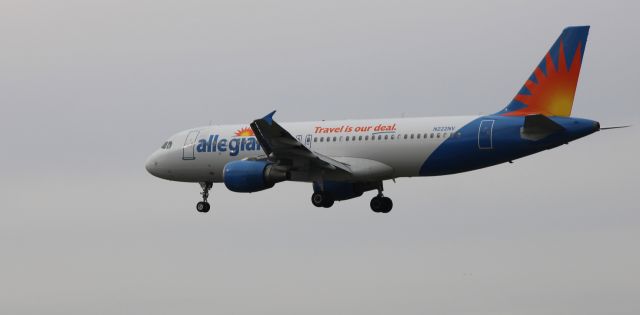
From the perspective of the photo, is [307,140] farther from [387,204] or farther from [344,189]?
[387,204]

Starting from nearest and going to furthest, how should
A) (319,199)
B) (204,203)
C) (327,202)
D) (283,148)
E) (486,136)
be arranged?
1. (486,136)
2. (283,148)
3. (319,199)
4. (327,202)
5. (204,203)

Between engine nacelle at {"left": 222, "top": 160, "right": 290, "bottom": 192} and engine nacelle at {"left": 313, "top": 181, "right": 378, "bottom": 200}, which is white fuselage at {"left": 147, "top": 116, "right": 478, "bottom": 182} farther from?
engine nacelle at {"left": 313, "top": 181, "right": 378, "bottom": 200}

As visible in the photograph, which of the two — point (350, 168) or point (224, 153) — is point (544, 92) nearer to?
point (350, 168)

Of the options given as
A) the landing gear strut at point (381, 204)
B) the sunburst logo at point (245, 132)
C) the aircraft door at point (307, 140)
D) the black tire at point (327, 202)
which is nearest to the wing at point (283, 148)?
the aircraft door at point (307, 140)

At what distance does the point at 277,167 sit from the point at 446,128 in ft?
24.1

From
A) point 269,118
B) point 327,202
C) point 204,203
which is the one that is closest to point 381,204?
point 327,202

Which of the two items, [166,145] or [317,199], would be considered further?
[166,145]

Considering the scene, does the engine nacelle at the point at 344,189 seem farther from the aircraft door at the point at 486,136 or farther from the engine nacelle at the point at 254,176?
the aircraft door at the point at 486,136

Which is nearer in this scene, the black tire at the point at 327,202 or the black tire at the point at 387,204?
the black tire at the point at 327,202

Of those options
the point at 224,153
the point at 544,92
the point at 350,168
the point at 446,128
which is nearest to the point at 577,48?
the point at 544,92

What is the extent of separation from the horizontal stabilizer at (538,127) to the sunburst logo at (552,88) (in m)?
1.43

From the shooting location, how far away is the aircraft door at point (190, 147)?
7094cm

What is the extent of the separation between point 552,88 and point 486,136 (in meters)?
3.30

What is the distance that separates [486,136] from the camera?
63031mm
